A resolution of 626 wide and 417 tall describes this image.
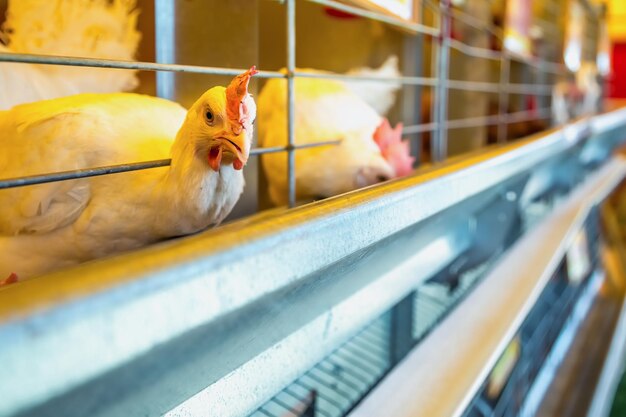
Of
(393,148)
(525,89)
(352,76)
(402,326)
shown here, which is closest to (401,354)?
(402,326)

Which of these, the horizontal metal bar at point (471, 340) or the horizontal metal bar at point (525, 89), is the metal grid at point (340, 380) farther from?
the horizontal metal bar at point (525, 89)

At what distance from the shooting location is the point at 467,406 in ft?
2.41

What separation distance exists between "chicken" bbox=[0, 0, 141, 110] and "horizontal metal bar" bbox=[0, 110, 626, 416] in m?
0.37

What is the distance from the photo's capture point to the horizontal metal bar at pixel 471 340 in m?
0.72

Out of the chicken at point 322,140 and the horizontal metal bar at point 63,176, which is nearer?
the horizontal metal bar at point 63,176

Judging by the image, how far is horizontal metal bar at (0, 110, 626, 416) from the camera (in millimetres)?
239

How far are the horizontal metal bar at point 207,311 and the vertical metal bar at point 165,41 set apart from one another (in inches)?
12.8

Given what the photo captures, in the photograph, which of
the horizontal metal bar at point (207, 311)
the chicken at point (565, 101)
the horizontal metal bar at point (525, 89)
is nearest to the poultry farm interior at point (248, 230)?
the horizontal metal bar at point (207, 311)

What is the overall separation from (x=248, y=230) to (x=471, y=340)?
66cm

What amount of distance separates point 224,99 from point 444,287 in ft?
2.99

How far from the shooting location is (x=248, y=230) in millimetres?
364

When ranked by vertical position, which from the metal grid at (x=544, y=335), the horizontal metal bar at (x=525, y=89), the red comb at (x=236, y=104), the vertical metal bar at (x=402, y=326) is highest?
the horizontal metal bar at (x=525, y=89)

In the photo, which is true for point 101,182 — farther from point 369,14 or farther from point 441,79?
point 441,79

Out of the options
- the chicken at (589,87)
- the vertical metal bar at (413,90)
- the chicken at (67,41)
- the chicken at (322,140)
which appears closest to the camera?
the chicken at (67,41)
